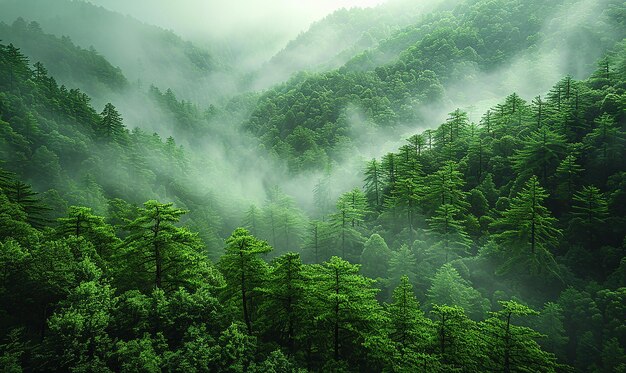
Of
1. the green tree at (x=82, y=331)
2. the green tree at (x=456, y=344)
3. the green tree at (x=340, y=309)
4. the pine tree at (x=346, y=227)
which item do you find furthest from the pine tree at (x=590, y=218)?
the green tree at (x=82, y=331)

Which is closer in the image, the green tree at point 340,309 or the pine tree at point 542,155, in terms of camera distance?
the green tree at point 340,309

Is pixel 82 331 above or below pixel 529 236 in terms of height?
below

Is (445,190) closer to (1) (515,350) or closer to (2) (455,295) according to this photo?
(2) (455,295)

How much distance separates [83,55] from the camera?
6491 inches

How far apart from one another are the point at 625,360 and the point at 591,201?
21398mm

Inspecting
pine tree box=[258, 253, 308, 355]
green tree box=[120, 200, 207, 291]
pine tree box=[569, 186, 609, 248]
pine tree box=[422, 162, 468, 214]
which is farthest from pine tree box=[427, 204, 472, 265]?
green tree box=[120, 200, 207, 291]

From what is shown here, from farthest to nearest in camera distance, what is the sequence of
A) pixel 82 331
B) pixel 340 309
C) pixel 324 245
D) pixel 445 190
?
1. pixel 324 245
2. pixel 445 190
3. pixel 340 309
4. pixel 82 331

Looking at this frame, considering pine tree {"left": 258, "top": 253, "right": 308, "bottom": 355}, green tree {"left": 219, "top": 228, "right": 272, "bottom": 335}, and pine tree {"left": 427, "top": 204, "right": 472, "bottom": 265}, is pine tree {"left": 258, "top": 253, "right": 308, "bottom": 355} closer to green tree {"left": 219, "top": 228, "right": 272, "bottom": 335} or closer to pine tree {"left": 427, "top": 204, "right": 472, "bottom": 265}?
green tree {"left": 219, "top": 228, "right": 272, "bottom": 335}

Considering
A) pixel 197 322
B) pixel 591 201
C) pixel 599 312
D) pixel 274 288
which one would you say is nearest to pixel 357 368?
pixel 274 288

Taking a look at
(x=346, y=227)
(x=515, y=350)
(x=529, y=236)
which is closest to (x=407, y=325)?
(x=515, y=350)

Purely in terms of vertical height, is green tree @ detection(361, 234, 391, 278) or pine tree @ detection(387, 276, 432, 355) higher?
green tree @ detection(361, 234, 391, 278)

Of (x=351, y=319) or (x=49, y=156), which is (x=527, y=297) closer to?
(x=351, y=319)

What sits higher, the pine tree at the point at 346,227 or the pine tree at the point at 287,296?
the pine tree at the point at 346,227

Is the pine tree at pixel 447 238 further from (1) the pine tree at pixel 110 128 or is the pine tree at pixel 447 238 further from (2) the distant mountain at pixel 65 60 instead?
(2) the distant mountain at pixel 65 60
